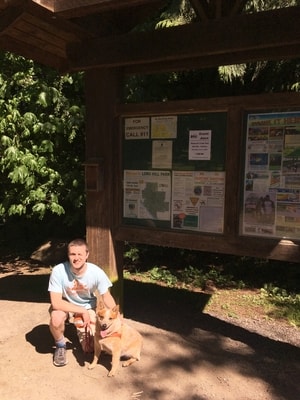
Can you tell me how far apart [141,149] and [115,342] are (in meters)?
1.68

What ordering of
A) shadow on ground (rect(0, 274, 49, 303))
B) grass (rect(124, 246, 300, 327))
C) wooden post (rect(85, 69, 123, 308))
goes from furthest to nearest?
grass (rect(124, 246, 300, 327))
shadow on ground (rect(0, 274, 49, 303))
wooden post (rect(85, 69, 123, 308))

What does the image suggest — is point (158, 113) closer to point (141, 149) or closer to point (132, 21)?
point (141, 149)

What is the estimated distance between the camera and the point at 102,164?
3764 millimetres

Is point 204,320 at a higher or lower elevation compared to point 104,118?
lower

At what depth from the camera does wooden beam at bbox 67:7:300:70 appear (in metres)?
2.96

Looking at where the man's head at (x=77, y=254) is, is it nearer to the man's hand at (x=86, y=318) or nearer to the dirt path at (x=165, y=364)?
the man's hand at (x=86, y=318)

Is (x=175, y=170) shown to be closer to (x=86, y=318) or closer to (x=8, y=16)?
(x=86, y=318)

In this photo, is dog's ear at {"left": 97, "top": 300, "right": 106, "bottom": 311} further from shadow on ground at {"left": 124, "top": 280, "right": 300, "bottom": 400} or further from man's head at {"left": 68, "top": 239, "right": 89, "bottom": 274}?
shadow on ground at {"left": 124, "top": 280, "right": 300, "bottom": 400}

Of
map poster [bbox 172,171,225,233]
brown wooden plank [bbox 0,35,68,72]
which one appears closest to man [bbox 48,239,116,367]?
map poster [bbox 172,171,225,233]

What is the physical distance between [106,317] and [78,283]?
1.55 ft

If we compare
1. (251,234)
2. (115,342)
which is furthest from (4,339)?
(251,234)

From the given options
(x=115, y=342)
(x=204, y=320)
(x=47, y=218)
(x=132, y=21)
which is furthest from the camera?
(x=47, y=218)

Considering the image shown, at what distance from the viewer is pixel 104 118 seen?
12.3 feet

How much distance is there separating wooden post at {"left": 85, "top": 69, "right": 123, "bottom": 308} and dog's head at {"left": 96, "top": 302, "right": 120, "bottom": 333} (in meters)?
0.86
